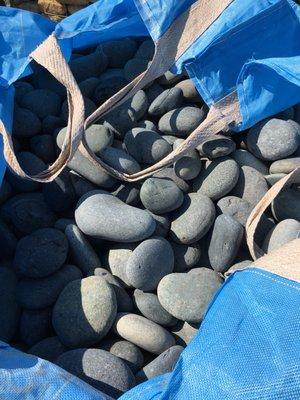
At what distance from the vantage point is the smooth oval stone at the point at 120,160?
1543 mm

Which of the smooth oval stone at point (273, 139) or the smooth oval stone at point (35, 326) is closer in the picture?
the smooth oval stone at point (35, 326)

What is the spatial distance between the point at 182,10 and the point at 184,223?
646 millimetres

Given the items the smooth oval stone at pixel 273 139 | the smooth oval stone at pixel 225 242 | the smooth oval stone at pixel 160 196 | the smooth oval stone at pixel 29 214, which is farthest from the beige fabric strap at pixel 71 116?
the smooth oval stone at pixel 273 139

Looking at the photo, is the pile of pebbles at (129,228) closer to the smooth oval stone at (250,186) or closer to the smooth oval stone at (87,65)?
the smooth oval stone at (250,186)

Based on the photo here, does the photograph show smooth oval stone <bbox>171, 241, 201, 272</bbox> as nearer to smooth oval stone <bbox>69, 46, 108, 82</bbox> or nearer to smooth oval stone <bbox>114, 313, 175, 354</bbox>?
smooth oval stone <bbox>114, 313, 175, 354</bbox>

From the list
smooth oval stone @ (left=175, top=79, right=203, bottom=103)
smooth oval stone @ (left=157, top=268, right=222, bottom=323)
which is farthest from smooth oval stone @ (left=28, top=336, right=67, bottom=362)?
smooth oval stone @ (left=175, top=79, right=203, bottom=103)

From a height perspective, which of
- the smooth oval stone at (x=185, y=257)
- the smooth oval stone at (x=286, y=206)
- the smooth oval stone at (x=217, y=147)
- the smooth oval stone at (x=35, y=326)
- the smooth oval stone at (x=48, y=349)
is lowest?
the smooth oval stone at (x=286, y=206)

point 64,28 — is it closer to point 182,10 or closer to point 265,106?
point 182,10

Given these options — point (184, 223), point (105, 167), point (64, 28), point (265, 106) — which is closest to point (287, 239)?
point (184, 223)

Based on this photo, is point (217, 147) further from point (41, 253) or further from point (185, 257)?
point (41, 253)

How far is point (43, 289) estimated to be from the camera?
132 centimetres

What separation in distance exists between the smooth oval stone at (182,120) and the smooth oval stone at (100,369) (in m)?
0.77

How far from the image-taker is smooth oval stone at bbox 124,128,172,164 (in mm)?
1586

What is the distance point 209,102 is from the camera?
1.58 metres
